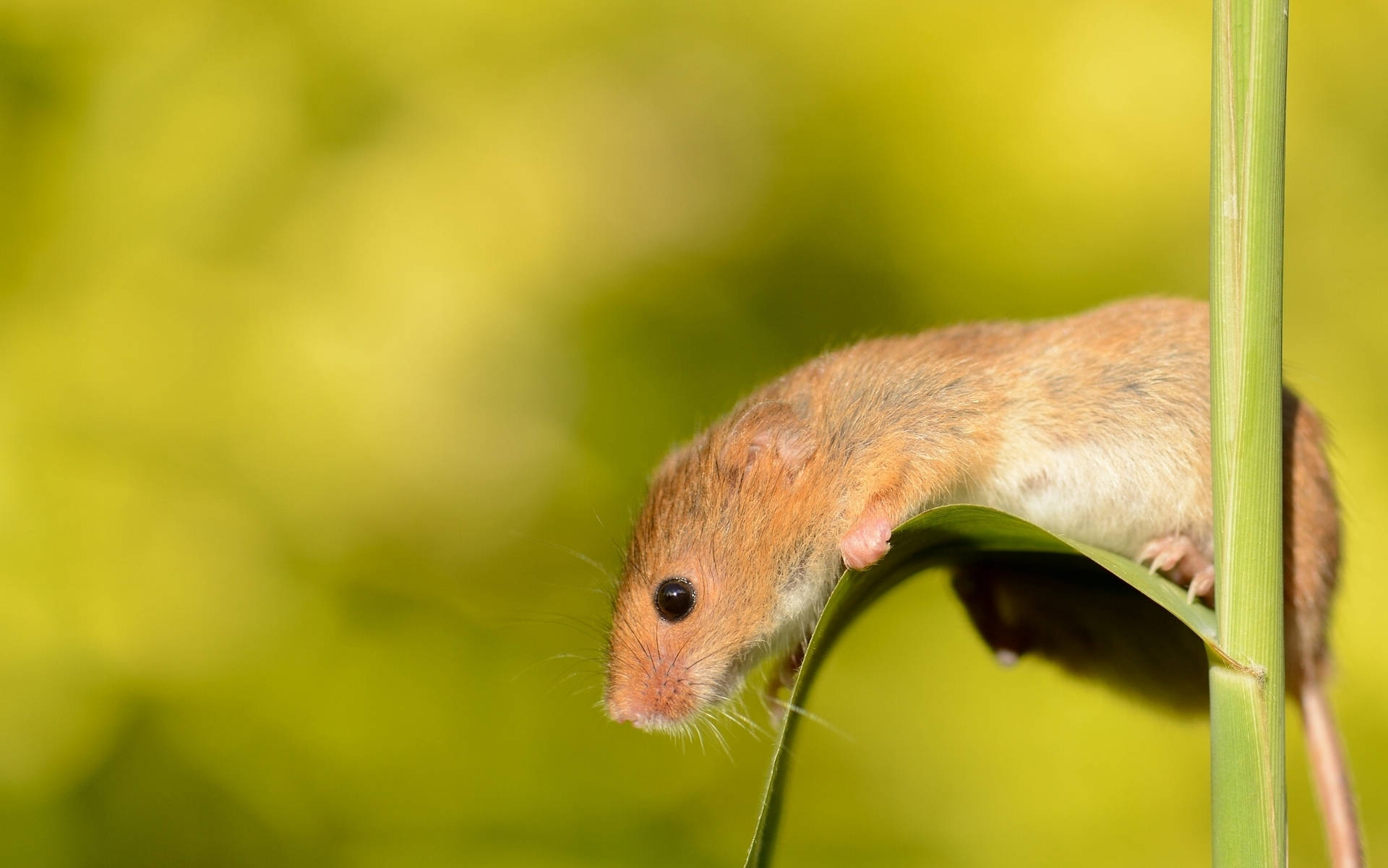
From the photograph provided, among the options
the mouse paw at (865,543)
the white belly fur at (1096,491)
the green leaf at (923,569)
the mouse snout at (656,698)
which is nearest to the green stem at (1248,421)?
the green leaf at (923,569)

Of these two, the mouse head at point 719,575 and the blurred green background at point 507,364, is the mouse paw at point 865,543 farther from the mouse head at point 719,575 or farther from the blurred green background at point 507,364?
the blurred green background at point 507,364

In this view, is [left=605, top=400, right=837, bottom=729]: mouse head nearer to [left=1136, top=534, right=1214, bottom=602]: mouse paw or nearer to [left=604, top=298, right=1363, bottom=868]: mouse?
[left=604, top=298, right=1363, bottom=868]: mouse

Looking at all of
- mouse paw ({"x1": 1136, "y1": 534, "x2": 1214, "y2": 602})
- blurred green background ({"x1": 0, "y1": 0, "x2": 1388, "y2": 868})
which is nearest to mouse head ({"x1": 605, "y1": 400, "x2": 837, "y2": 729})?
mouse paw ({"x1": 1136, "y1": 534, "x2": 1214, "y2": 602})

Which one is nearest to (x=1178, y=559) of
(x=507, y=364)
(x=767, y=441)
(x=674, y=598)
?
(x=767, y=441)

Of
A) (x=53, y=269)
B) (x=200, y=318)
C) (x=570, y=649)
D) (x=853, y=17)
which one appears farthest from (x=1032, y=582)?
(x=53, y=269)

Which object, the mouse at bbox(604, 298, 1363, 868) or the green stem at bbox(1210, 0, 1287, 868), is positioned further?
the mouse at bbox(604, 298, 1363, 868)
